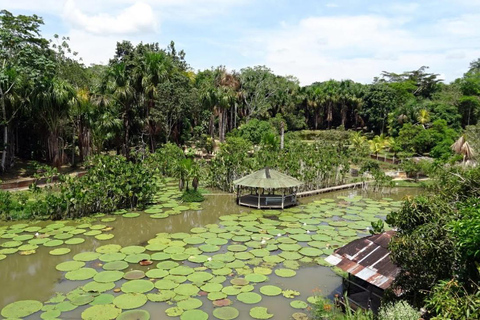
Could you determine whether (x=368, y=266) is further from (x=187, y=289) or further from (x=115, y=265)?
(x=115, y=265)

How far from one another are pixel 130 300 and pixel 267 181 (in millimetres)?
8856

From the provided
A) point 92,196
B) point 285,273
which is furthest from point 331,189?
point 92,196

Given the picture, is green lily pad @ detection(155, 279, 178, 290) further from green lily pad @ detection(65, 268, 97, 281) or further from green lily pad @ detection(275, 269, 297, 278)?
green lily pad @ detection(275, 269, 297, 278)

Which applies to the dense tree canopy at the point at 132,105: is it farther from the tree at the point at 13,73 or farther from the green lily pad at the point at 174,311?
the green lily pad at the point at 174,311

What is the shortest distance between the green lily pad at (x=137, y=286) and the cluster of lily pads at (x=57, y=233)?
310cm

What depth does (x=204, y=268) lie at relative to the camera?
9.73 meters

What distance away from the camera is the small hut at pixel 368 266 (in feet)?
22.4

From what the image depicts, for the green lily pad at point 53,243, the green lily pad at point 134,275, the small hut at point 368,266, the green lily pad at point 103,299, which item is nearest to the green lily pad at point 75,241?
the green lily pad at point 53,243

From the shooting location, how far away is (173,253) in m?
10.7

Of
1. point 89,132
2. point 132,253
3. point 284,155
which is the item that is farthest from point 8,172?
point 284,155

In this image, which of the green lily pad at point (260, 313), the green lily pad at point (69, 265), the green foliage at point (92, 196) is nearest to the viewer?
the green lily pad at point (260, 313)

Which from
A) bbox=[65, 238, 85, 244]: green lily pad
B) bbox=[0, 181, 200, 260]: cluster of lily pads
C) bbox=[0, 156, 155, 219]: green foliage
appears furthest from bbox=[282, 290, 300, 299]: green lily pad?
bbox=[0, 156, 155, 219]: green foliage

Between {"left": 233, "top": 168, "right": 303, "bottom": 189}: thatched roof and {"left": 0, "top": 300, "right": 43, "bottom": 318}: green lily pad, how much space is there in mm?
9352

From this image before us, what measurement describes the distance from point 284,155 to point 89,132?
506 inches
